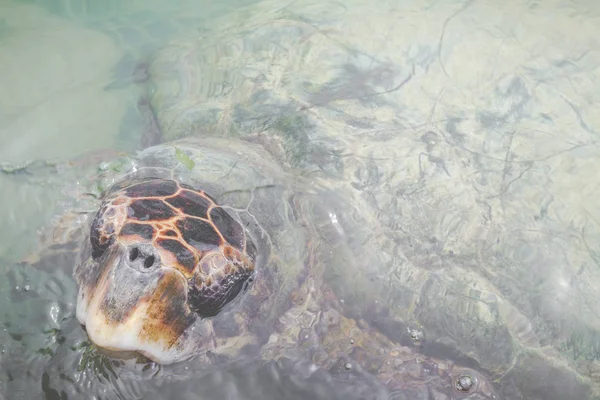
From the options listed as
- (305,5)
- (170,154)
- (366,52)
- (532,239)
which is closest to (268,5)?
(305,5)

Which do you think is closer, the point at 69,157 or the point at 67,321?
the point at 67,321

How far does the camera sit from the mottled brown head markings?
2354mm

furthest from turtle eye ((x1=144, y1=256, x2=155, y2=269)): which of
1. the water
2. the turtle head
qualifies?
the water

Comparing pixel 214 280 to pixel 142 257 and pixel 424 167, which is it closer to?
pixel 142 257

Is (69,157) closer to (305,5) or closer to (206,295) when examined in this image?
(206,295)

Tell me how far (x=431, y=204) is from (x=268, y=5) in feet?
8.85

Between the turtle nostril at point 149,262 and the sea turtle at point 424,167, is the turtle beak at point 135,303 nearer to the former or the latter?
the turtle nostril at point 149,262

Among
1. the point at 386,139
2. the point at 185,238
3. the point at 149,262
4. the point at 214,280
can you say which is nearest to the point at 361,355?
the point at 214,280

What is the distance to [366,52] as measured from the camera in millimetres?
3943

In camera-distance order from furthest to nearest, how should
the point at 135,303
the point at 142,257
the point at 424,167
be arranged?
the point at 424,167
the point at 142,257
the point at 135,303

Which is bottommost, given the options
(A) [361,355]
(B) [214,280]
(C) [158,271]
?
(A) [361,355]

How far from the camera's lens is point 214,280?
244 cm

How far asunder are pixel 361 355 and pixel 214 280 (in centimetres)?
90

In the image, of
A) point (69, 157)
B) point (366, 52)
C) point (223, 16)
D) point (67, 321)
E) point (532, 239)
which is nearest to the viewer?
point (67, 321)
